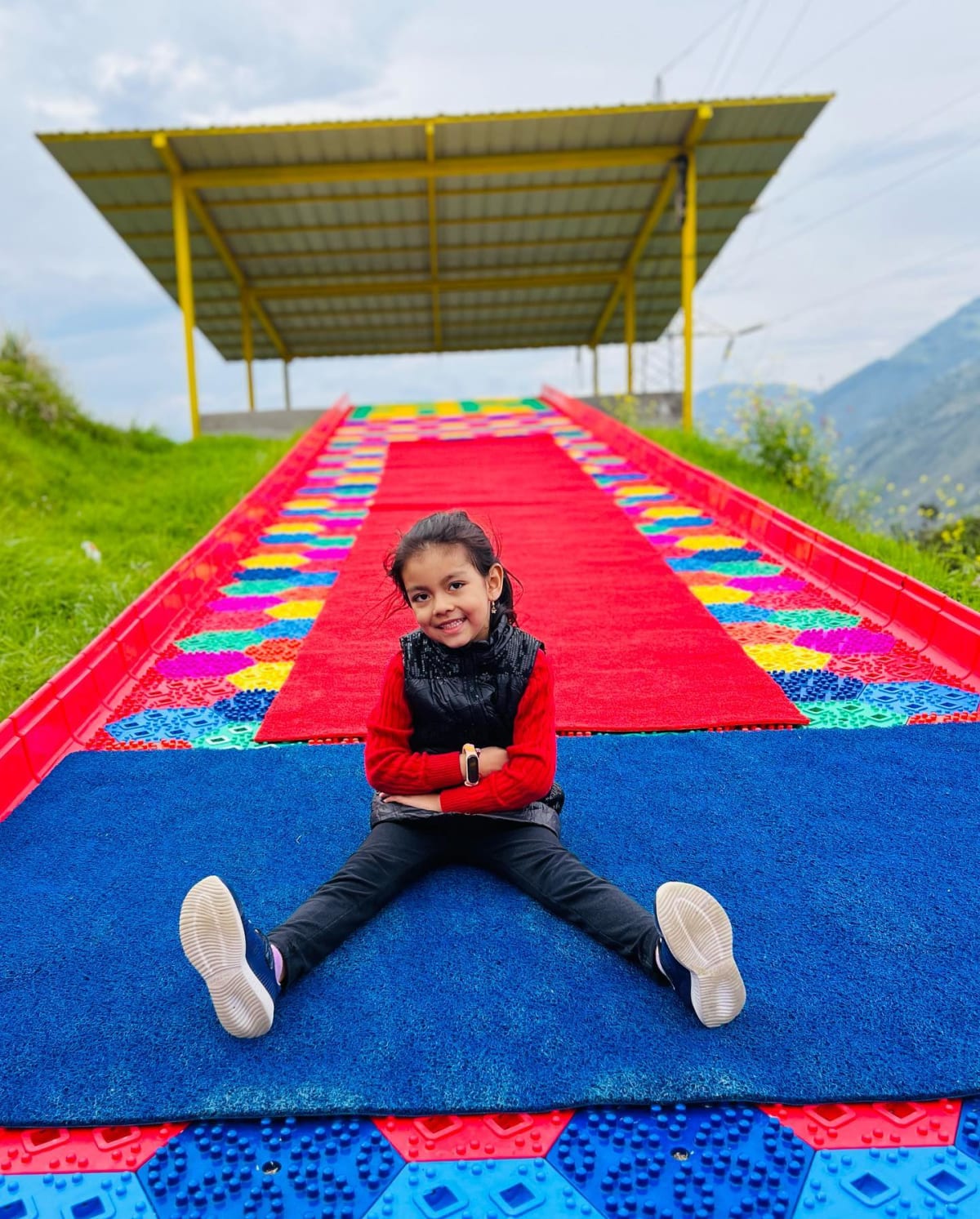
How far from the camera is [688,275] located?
38.3 feet

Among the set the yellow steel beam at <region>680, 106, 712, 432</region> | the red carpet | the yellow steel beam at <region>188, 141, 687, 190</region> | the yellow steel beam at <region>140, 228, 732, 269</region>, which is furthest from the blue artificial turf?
the yellow steel beam at <region>140, 228, 732, 269</region>

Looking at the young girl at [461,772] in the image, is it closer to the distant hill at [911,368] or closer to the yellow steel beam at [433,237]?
the yellow steel beam at [433,237]

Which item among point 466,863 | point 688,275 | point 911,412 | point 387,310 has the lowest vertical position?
point 466,863

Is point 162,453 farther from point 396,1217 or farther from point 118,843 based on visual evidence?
point 396,1217

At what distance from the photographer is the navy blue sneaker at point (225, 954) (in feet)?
5.03

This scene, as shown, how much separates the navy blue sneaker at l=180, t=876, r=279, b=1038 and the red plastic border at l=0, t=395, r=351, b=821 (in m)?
1.19

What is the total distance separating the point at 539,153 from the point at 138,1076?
11.7 meters

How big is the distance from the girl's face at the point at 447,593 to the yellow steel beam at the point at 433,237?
1021 centimetres

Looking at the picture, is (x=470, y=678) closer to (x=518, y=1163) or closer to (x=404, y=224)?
(x=518, y=1163)

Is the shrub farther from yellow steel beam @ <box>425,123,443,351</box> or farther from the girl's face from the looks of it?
the girl's face

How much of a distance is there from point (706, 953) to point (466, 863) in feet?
2.33

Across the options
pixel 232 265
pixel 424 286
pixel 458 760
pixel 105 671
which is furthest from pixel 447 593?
pixel 424 286

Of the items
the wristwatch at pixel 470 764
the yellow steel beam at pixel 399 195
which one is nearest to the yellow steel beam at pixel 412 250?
the yellow steel beam at pixel 399 195

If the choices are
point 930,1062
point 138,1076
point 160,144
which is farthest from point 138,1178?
point 160,144
